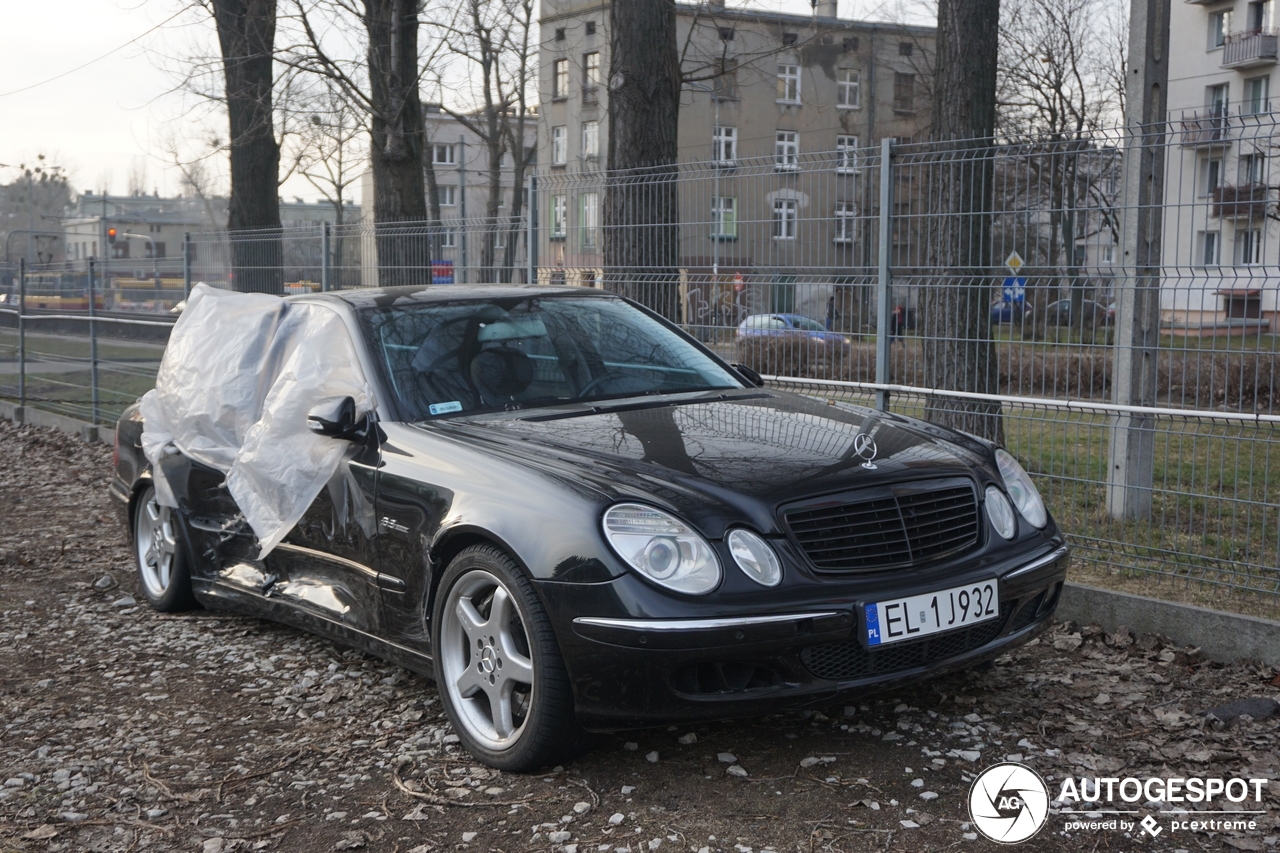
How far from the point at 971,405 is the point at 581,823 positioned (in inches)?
134

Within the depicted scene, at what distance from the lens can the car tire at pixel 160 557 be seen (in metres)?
6.07

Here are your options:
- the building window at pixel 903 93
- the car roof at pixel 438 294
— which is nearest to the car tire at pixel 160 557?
the car roof at pixel 438 294

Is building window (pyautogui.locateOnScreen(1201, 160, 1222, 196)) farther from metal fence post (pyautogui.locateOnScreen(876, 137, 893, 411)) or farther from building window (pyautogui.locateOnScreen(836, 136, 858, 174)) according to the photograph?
building window (pyautogui.locateOnScreen(836, 136, 858, 174))

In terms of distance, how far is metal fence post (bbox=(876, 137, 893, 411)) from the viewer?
6.64 m

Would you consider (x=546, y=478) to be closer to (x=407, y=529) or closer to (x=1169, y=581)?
(x=407, y=529)

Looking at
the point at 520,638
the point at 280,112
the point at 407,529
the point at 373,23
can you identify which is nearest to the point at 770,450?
the point at 520,638

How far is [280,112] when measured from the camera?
16922 mm

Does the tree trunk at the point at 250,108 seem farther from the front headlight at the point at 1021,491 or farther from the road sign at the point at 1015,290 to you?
the front headlight at the point at 1021,491

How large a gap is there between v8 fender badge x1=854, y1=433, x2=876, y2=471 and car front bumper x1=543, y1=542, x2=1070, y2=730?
46cm

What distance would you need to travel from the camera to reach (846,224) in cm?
688

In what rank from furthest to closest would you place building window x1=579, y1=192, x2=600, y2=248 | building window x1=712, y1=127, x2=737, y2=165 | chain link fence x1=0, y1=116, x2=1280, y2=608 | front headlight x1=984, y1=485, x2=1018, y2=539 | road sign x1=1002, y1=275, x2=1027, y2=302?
building window x1=712, y1=127, x2=737, y2=165 < building window x1=579, y1=192, x2=600, y2=248 < road sign x1=1002, y1=275, x2=1027, y2=302 < chain link fence x1=0, y1=116, x2=1280, y2=608 < front headlight x1=984, y1=485, x2=1018, y2=539

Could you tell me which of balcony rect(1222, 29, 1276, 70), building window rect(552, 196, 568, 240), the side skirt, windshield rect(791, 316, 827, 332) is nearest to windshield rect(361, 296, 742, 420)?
the side skirt

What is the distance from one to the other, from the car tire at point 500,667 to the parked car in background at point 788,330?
3431 mm

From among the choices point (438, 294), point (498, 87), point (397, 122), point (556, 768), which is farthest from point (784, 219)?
point (498, 87)
